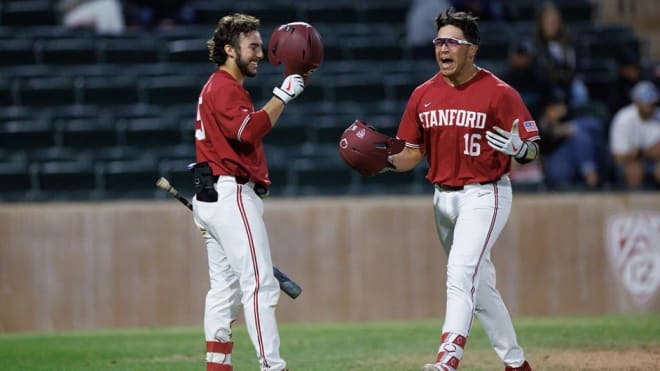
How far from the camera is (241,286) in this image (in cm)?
619

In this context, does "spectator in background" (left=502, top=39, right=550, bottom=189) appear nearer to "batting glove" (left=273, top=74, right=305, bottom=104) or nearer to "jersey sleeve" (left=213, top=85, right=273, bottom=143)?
"batting glove" (left=273, top=74, right=305, bottom=104)

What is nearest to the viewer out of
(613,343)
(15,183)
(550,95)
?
(613,343)

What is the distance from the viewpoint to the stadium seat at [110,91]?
12.4 meters

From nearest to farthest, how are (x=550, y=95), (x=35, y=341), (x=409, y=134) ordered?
(x=409, y=134), (x=35, y=341), (x=550, y=95)

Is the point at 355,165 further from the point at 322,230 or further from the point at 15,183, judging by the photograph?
the point at 15,183

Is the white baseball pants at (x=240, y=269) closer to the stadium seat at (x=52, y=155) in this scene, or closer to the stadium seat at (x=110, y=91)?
the stadium seat at (x=52, y=155)

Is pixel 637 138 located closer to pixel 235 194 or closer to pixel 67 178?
pixel 67 178

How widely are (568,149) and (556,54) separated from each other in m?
1.41

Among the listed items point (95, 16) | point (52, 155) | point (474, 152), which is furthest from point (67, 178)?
point (474, 152)

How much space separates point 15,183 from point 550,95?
549cm

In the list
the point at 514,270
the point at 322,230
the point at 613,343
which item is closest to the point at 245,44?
the point at 613,343

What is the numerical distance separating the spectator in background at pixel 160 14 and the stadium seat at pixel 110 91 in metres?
1.34

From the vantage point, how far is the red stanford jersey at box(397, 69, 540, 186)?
6426mm

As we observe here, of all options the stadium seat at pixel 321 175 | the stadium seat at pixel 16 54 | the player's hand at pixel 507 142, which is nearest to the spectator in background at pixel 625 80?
the stadium seat at pixel 321 175
